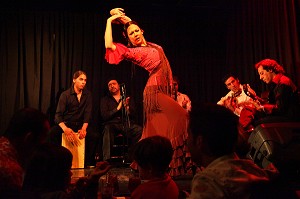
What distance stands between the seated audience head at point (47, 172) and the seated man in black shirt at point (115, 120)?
4.04 metres

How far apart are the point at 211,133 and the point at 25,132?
825 mm

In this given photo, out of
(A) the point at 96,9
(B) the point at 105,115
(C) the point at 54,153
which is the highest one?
(A) the point at 96,9

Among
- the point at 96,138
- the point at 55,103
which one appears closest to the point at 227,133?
the point at 96,138

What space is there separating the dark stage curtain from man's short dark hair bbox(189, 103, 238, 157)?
161 inches

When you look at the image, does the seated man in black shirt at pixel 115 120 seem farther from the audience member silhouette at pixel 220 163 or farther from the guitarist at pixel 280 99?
the audience member silhouette at pixel 220 163

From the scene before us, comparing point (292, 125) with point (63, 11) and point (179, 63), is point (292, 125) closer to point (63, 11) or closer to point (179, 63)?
point (179, 63)

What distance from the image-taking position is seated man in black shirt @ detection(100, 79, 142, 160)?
5.62m

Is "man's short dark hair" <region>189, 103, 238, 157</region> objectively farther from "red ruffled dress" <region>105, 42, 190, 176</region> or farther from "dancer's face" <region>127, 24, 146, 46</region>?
"dancer's face" <region>127, 24, 146, 46</region>

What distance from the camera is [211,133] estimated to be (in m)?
1.31

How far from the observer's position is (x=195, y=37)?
6.83 meters

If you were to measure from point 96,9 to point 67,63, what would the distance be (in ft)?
3.75

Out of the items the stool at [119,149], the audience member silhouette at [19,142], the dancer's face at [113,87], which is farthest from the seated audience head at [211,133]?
the dancer's face at [113,87]

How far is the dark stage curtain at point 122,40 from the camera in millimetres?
5832

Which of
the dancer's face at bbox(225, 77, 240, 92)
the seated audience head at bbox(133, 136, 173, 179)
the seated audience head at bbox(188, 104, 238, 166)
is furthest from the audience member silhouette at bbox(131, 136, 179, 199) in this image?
the dancer's face at bbox(225, 77, 240, 92)
